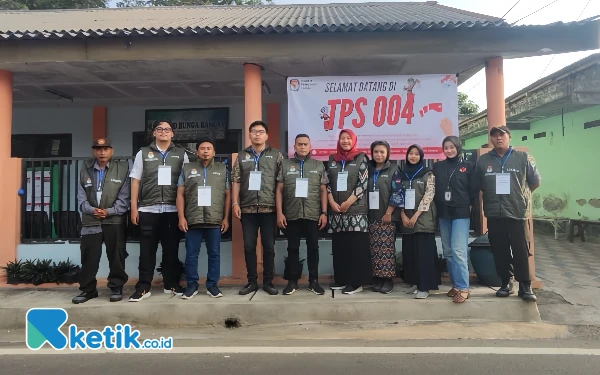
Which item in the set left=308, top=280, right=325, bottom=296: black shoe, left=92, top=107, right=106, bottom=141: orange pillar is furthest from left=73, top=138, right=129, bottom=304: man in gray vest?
left=92, top=107, right=106, bottom=141: orange pillar

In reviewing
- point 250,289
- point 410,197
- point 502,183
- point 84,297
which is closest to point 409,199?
point 410,197

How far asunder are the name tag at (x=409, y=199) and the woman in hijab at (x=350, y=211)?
0.45 meters

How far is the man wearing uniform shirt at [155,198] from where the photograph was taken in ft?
16.3

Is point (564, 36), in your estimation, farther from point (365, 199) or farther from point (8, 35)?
point (8, 35)

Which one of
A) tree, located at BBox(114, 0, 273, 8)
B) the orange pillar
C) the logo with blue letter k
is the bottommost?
the logo with blue letter k

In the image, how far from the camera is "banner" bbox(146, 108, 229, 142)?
910 cm

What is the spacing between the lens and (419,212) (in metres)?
4.84

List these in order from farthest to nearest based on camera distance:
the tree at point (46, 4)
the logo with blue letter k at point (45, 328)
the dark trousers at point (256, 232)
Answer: the tree at point (46, 4) → the dark trousers at point (256, 232) → the logo with blue letter k at point (45, 328)

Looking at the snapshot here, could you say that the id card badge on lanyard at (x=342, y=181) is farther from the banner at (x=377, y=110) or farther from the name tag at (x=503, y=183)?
the name tag at (x=503, y=183)

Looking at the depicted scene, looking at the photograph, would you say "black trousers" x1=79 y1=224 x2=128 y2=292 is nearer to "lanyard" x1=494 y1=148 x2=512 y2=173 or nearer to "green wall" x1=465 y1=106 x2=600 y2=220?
"lanyard" x1=494 y1=148 x2=512 y2=173

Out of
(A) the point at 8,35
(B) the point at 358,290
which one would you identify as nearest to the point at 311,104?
(B) the point at 358,290

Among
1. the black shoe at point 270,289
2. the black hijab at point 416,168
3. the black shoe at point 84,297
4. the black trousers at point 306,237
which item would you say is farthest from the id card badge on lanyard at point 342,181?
the black shoe at point 84,297

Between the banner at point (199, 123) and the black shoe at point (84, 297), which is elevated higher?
the banner at point (199, 123)

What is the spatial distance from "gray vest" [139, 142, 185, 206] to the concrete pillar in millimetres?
4119
